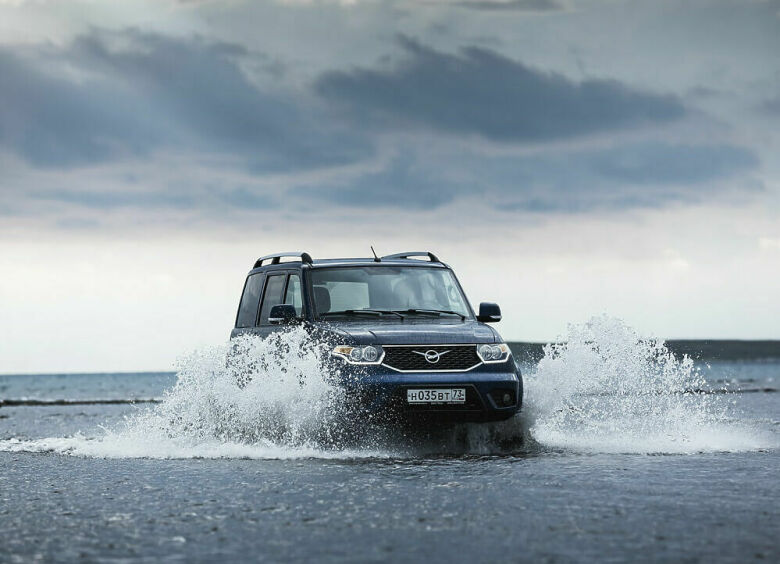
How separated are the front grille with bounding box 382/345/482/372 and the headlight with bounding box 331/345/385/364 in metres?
0.07

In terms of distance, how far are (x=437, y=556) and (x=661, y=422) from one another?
9.39 m

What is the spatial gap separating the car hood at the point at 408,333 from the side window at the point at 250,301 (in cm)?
206

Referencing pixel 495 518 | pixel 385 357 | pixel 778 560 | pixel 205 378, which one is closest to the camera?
pixel 778 560

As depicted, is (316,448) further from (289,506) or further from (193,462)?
(289,506)

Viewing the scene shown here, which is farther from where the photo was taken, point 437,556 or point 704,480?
point 704,480

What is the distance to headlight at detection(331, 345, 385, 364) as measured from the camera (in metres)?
11.0

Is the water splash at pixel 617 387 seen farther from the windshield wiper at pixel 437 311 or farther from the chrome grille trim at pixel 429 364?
the chrome grille trim at pixel 429 364

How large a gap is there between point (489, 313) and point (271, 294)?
8.74 feet

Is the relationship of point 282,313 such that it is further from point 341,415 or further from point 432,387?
point 432,387

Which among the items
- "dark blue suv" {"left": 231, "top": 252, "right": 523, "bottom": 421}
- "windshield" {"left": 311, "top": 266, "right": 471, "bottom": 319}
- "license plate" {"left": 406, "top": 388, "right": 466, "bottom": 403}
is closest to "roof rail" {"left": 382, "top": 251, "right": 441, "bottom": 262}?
"dark blue suv" {"left": 231, "top": 252, "right": 523, "bottom": 421}

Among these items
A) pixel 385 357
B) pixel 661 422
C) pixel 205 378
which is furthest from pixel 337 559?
pixel 661 422

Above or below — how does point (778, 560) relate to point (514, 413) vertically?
below

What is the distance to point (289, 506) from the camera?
25.5ft

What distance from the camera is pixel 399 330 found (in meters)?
11.4
